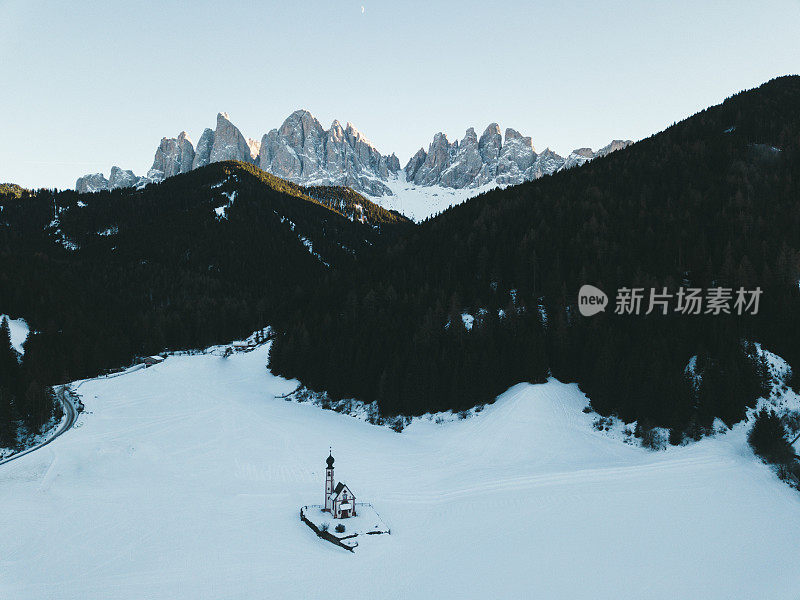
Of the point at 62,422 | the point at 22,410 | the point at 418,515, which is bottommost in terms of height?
the point at 62,422

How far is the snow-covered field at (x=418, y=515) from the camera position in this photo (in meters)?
18.4

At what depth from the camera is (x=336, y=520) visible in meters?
23.7

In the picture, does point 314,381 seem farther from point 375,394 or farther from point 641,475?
point 641,475

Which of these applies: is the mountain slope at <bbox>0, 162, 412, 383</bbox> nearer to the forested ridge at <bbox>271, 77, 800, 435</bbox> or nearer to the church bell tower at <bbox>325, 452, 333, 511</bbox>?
the forested ridge at <bbox>271, 77, 800, 435</bbox>

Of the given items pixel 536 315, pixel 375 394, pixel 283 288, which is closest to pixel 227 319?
pixel 283 288

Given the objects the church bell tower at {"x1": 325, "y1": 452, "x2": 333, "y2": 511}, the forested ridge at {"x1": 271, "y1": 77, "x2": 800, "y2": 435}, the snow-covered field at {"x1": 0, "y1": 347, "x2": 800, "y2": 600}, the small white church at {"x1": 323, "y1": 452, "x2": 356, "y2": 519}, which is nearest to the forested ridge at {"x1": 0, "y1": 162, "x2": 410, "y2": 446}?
the snow-covered field at {"x1": 0, "y1": 347, "x2": 800, "y2": 600}

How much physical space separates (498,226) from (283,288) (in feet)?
293

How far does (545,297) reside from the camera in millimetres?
55000

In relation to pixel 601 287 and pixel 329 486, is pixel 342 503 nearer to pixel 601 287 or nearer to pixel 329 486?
pixel 329 486

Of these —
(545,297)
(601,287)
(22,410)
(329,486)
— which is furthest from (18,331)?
(601,287)

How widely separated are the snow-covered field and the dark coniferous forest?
5.01 m

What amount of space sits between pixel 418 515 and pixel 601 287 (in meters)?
37.9

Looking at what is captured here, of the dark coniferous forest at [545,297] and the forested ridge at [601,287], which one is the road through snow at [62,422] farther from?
the forested ridge at [601,287]

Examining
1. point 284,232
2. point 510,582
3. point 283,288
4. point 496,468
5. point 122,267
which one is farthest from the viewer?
point 284,232
